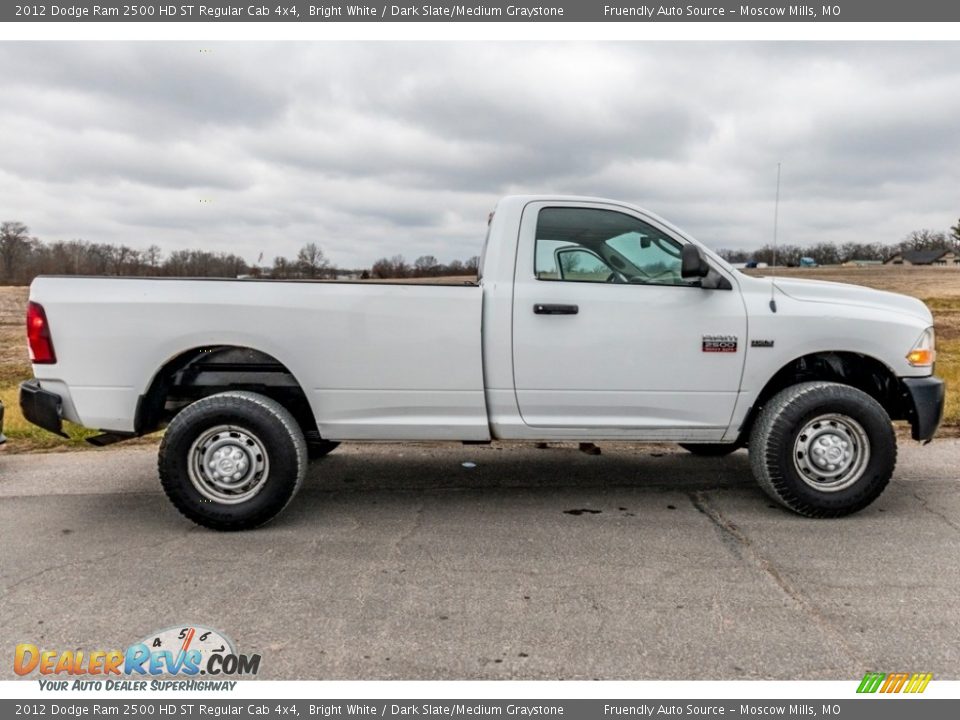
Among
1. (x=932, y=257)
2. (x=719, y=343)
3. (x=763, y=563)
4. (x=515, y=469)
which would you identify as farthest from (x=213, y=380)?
(x=932, y=257)

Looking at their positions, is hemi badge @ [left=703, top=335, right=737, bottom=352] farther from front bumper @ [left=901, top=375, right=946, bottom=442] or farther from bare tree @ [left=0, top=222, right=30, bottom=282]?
bare tree @ [left=0, top=222, right=30, bottom=282]

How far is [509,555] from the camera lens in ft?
12.5

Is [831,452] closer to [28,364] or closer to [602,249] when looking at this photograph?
[602,249]

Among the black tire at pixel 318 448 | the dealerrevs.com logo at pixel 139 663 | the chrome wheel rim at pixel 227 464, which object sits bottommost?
the dealerrevs.com logo at pixel 139 663

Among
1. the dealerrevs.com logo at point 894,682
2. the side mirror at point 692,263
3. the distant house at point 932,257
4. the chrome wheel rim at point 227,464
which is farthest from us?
the distant house at point 932,257

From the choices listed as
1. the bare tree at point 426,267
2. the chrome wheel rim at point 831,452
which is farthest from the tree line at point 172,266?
the chrome wheel rim at point 831,452

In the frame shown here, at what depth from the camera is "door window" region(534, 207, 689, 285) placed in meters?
4.40

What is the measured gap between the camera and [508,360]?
4.28m

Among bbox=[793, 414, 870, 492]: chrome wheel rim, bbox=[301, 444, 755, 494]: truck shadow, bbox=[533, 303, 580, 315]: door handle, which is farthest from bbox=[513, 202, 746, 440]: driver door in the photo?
bbox=[301, 444, 755, 494]: truck shadow

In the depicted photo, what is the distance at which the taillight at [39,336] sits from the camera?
4.12m

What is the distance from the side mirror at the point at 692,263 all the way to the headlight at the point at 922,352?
4.85ft

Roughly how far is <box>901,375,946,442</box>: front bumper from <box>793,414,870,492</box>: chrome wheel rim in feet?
1.33

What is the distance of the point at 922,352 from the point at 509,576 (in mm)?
3021

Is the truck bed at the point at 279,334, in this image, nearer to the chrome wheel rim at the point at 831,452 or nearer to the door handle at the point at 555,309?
the door handle at the point at 555,309
